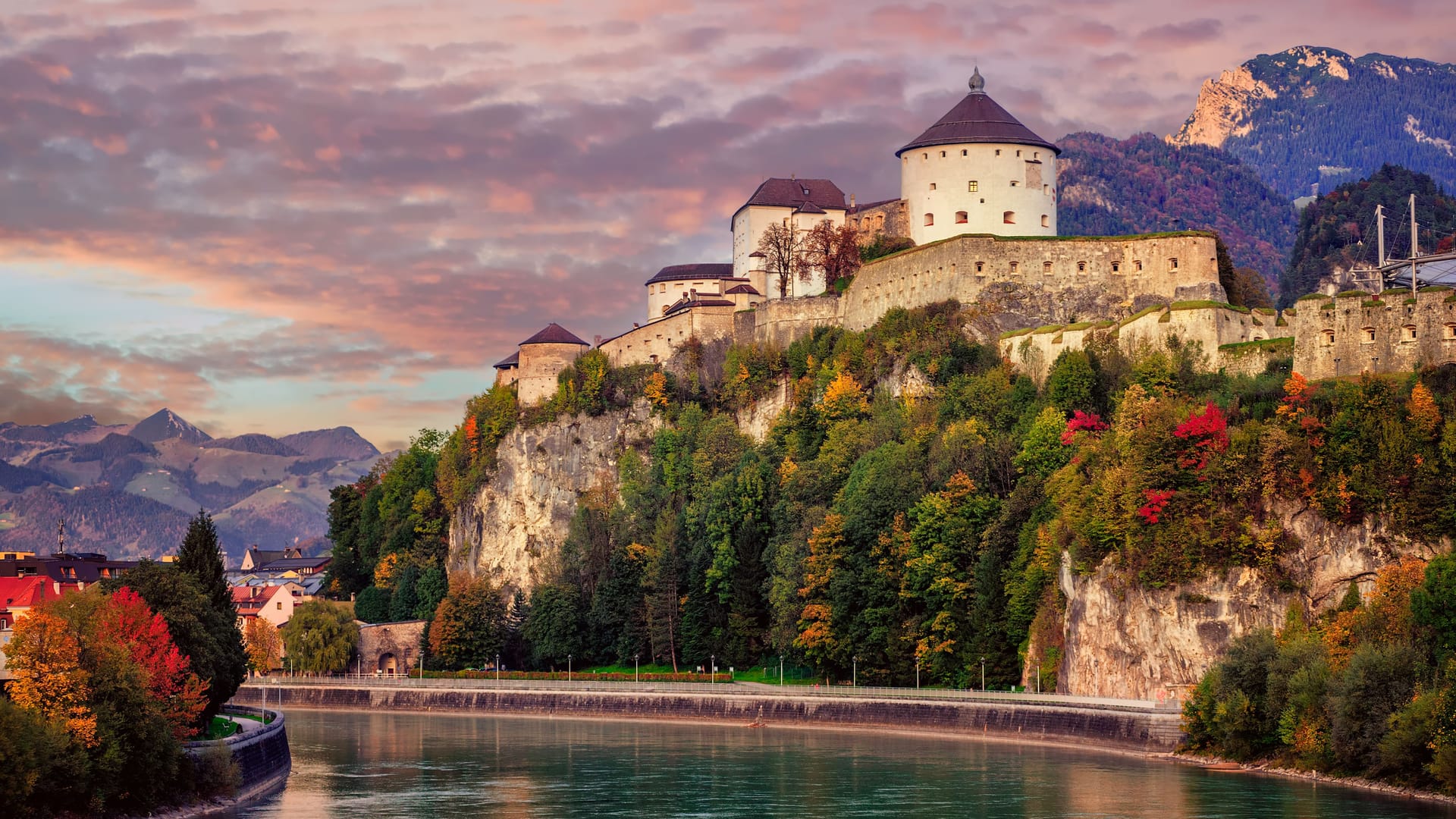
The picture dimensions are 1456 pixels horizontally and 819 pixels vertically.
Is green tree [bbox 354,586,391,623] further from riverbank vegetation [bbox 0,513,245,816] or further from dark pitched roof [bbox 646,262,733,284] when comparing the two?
riverbank vegetation [bbox 0,513,245,816]

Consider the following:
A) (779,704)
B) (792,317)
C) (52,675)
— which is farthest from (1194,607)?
(792,317)

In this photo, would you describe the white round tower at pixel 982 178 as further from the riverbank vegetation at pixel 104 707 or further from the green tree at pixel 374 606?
the riverbank vegetation at pixel 104 707

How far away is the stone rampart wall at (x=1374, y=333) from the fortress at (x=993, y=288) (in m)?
0.05

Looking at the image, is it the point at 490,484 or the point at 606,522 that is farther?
the point at 490,484

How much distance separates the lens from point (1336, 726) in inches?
1777

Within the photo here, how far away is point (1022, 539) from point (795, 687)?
1224 centimetres

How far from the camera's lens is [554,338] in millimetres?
96500

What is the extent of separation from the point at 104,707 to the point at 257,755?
1174 cm

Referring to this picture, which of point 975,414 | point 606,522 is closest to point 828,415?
point 975,414

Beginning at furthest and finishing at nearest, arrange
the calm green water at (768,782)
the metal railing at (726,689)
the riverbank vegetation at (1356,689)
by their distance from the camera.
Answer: the metal railing at (726,689) → the calm green water at (768,782) → the riverbank vegetation at (1356,689)

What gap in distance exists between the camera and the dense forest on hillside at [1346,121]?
541ft

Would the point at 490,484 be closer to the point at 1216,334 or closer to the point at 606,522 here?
the point at 606,522

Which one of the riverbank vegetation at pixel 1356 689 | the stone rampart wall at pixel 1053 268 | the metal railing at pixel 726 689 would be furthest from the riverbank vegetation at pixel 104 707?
the stone rampart wall at pixel 1053 268

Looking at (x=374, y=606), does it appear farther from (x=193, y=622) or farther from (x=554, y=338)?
(x=193, y=622)
